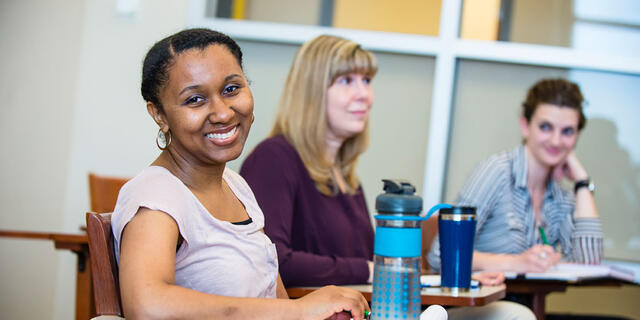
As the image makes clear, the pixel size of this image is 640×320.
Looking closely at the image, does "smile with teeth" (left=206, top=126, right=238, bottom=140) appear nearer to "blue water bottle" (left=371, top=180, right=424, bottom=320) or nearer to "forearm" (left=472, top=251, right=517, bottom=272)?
"blue water bottle" (left=371, top=180, right=424, bottom=320)

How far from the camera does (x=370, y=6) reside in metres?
3.88

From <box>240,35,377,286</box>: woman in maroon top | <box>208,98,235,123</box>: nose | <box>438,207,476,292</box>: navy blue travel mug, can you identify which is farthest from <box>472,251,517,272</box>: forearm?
<box>208,98,235,123</box>: nose

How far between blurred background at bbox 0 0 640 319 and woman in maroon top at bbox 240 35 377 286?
1.27 meters

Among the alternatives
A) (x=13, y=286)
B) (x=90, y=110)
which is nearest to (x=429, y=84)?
(x=90, y=110)

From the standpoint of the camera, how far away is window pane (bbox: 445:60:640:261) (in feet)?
12.4

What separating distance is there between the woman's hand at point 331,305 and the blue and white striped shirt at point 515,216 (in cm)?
140

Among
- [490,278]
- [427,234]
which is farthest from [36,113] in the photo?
[490,278]

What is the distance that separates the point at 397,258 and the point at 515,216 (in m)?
1.75

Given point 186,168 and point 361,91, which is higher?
point 361,91

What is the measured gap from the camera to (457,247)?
191cm

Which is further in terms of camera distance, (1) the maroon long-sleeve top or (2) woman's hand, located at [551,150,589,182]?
(2) woman's hand, located at [551,150,589,182]

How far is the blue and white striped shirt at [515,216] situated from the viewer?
2.74 metres

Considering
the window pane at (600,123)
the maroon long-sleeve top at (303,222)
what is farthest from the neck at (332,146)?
the window pane at (600,123)

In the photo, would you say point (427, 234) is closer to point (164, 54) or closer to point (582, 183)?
point (582, 183)
